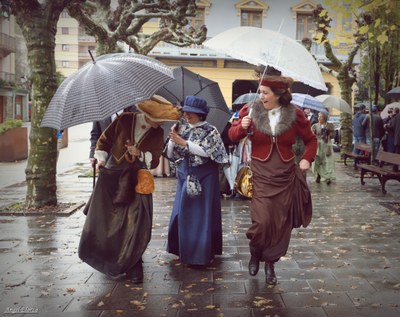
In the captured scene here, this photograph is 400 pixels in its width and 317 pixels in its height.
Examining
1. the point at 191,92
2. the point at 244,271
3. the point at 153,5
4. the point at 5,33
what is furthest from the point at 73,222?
the point at 5,33

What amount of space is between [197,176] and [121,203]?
849 millimetres

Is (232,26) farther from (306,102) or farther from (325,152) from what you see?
(325,152)

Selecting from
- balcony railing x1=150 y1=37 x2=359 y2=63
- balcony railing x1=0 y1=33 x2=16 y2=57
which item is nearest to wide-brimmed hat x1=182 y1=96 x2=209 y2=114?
balcony railing x1=150 y1=37 x2=359 y2=63

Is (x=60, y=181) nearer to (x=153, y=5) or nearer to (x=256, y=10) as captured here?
(x=153, y=5)

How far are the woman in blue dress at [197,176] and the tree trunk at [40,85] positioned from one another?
12.2 ft

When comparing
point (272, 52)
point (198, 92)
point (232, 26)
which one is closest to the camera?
point (272, 52)

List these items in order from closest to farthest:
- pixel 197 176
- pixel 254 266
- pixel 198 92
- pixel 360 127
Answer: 1. pixel 254 266
2. pixel 197 176
3. pixel 198 92
4. pixel 360 127

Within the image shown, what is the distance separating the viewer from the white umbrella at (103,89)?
3836 millimetres

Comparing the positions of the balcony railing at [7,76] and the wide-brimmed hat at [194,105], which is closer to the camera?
the wide-brimmed hat at [194,105]

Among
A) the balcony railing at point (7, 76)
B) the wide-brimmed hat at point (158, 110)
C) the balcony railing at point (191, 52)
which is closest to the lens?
the wide-brimmed hat at point (158, 110)

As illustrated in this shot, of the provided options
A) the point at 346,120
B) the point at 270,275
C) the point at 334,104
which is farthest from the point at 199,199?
the point at 346,120

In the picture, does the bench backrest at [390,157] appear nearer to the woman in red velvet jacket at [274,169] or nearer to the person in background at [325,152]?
the person in background at [325,152]

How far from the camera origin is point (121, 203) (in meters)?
4.66

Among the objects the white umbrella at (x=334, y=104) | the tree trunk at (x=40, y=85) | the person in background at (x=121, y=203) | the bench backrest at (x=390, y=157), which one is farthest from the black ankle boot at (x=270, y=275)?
the white umbrella at (x=334, y=104)
